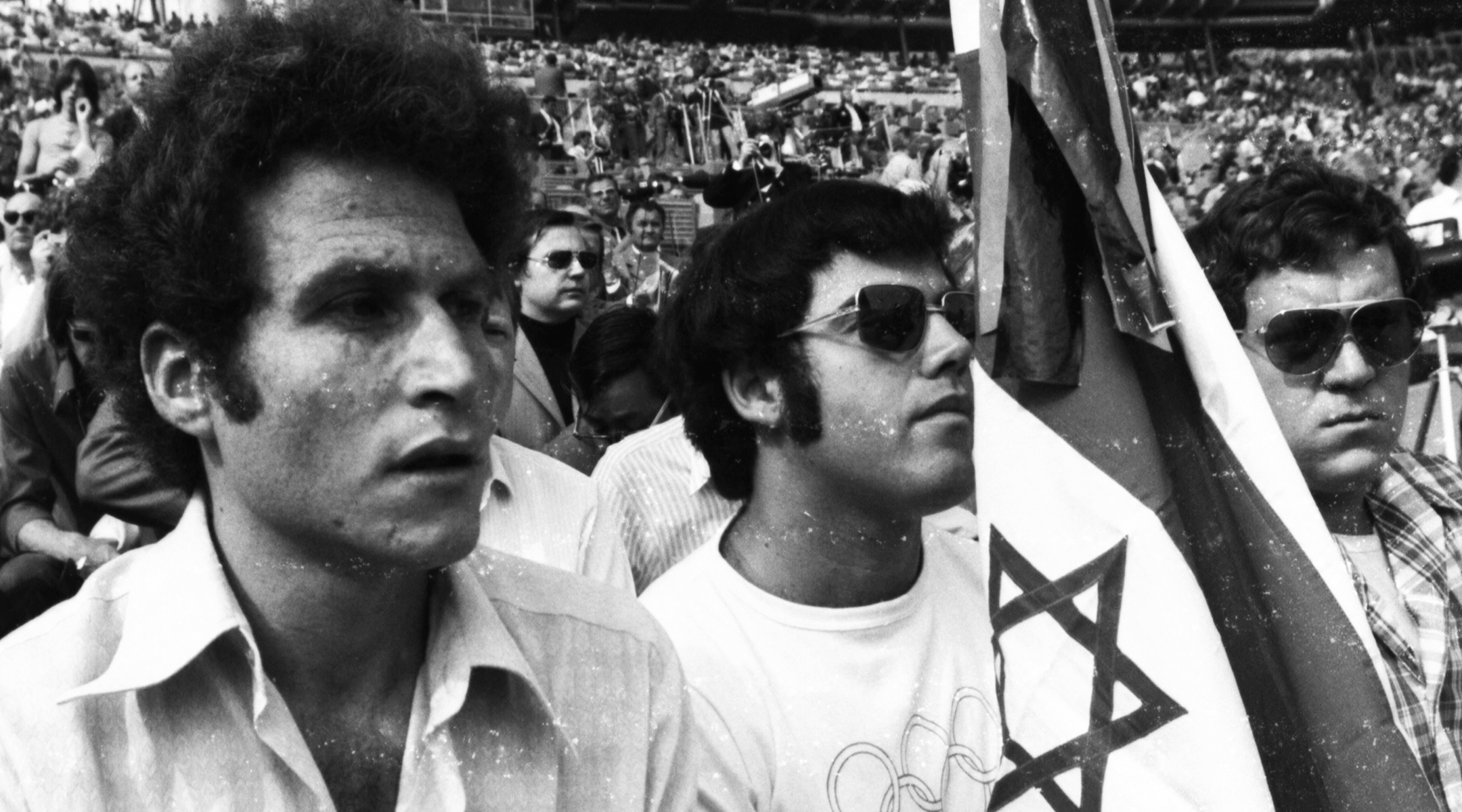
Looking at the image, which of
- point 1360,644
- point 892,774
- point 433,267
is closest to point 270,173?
point 433,267

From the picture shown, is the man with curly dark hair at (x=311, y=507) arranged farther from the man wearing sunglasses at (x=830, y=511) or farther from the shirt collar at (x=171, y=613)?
the man wearing sunglasses at (x=830, y=511)

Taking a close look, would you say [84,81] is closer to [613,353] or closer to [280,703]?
[613,353]

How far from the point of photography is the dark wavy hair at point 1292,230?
2.75 meters

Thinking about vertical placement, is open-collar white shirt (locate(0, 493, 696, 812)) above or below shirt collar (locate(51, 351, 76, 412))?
below

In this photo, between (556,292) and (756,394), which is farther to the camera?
(556,292)

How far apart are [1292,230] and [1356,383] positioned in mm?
311

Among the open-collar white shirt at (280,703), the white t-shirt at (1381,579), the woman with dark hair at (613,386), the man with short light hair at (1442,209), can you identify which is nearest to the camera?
the open-collar white shirt at (280,703)

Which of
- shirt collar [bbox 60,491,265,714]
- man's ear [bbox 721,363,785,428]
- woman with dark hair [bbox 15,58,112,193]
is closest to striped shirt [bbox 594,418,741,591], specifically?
man's ear [bbox 721,363,785,428]

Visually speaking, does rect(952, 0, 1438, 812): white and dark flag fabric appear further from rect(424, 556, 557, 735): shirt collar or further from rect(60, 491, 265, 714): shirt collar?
rect(60, 491, 265, 714): shirt collar

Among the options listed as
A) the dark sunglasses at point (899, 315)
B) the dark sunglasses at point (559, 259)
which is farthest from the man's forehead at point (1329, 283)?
the dark sunglasses at point (559, 259)

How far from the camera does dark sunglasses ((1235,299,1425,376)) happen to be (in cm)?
266

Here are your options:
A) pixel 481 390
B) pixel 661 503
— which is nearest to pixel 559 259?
pixel 661 503

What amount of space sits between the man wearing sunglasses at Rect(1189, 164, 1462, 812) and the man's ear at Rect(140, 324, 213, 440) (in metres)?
1.79

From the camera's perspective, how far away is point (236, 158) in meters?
1.70
